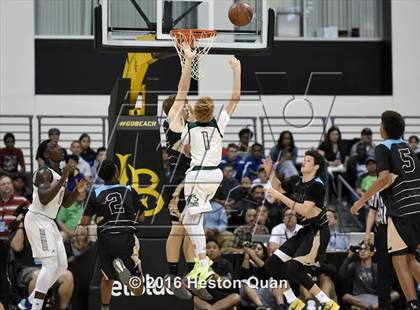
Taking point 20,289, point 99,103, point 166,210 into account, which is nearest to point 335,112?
point 99,103

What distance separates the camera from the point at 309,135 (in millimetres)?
21031

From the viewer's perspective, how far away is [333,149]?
1833 centimetres

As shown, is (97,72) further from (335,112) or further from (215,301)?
(215,301)

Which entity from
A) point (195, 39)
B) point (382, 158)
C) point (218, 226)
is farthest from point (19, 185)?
point (382, 158)

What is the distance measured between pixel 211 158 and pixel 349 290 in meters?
4.25

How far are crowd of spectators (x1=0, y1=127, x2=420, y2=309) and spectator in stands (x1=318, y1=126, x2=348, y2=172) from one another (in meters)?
0.02

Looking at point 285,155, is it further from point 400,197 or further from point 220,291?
point 400,197

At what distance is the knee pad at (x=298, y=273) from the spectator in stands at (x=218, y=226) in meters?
3.22

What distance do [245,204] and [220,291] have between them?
2424 mm

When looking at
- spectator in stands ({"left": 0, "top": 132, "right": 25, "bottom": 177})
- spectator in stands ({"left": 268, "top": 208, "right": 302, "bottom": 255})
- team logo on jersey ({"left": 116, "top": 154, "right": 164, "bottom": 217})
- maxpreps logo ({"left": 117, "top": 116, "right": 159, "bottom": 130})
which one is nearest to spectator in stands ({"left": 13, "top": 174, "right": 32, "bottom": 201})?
spectator in stands ({"left": 0, "top": 132, "right": 25, "bottom": 177})

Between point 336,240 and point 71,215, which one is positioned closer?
point 71,215

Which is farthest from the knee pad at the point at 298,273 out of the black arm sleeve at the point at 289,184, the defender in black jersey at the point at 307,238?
the black arm sleeve at the point at 289,184

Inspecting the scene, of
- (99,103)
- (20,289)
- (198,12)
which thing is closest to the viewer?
(20,289)

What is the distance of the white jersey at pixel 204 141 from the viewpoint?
11570mm
